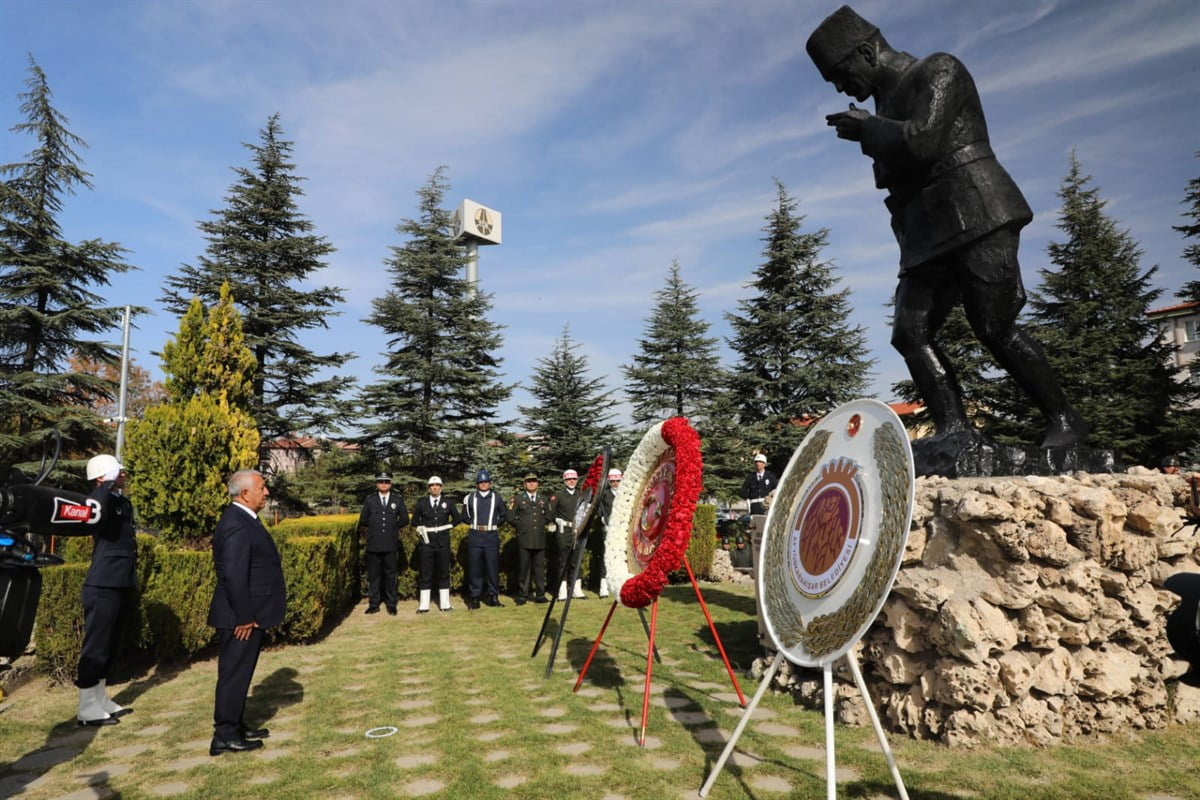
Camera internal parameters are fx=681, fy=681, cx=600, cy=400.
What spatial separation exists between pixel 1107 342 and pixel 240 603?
25574 millimetres

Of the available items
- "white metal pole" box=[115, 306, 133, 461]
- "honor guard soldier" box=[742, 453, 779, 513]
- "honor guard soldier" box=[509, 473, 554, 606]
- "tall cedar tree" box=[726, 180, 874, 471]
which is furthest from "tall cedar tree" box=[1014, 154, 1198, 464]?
"white metal pole" box=[115, 306, 133, 461]

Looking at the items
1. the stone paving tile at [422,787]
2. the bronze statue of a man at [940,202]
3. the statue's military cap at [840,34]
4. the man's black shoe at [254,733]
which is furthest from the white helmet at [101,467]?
the statue's military cap at [840,34]

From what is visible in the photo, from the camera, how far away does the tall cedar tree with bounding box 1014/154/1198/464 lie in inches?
814

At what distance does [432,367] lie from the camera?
22.4 metres

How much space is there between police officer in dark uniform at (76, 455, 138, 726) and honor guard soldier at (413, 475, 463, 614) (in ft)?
16.3

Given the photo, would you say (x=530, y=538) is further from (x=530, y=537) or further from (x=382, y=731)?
(x=382, y=731)

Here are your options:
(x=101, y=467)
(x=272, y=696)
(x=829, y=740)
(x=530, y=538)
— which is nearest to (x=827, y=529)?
(x=829, y=740)

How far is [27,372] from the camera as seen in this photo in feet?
64.5

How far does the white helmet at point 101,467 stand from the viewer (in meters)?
5.59

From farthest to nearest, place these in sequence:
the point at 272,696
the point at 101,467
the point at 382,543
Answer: the point at 382,543, the point at 272,696, the point at 101,467

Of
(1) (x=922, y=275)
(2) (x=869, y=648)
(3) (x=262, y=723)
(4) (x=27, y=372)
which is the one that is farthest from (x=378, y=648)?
(4) (x=27, y=372)

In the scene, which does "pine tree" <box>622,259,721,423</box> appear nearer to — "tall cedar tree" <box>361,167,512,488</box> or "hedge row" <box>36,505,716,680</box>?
"tall cedar tree" <box>361,167,512,488</box>

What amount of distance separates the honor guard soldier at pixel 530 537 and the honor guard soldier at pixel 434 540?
1.16 meters

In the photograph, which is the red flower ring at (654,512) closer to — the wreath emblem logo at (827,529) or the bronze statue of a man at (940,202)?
the wreath emblem logo at (827,529)
